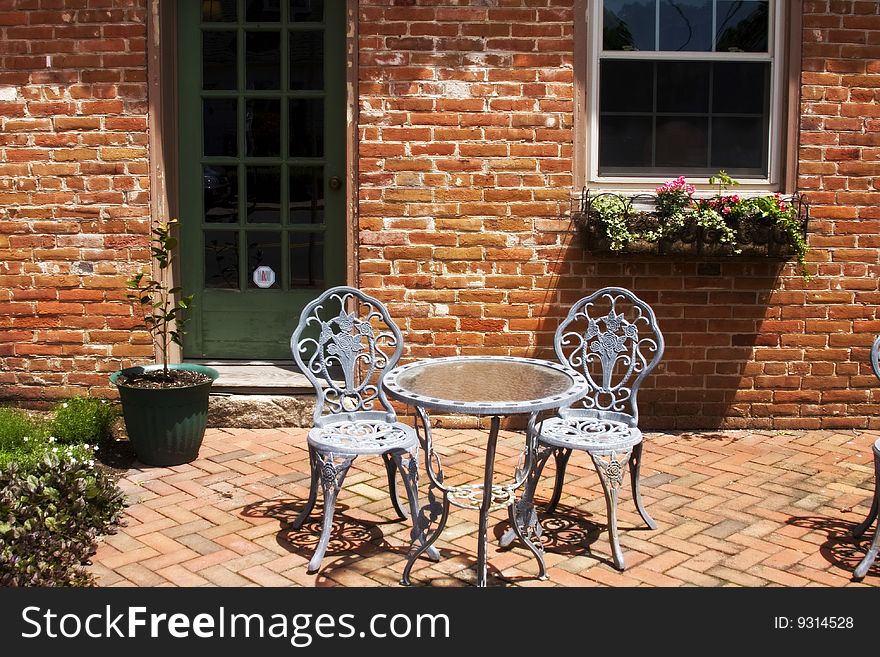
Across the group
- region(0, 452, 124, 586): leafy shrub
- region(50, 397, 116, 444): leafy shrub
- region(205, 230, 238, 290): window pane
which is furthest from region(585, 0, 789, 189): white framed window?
region(0, 452, 124, 586): leafy shrub

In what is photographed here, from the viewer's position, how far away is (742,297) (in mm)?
6336

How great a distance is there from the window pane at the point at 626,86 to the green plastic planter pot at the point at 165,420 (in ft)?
9.32

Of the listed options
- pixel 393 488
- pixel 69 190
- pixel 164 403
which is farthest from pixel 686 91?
pixel 69 190

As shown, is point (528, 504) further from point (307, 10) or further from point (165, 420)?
point (307, 10)

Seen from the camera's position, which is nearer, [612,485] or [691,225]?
[612,485]

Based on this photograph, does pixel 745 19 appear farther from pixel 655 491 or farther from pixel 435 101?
pixel 655 491

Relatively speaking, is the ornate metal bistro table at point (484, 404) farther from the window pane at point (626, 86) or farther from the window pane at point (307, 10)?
the window pane at point (307, 10)

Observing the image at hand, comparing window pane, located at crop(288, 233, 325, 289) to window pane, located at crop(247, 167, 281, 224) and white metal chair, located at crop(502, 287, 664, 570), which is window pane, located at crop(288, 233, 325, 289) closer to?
window pane, located at crop(247, 167, 281, 224)

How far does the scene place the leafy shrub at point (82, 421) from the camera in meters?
5.77

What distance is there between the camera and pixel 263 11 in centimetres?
637

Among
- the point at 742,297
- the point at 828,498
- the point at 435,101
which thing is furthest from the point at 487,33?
the point at 828,498

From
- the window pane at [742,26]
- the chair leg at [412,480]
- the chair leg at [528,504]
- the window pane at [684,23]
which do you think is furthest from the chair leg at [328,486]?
the window pane at [742,26]

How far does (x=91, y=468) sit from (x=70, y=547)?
61cm

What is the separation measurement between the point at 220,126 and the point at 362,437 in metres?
2.79
